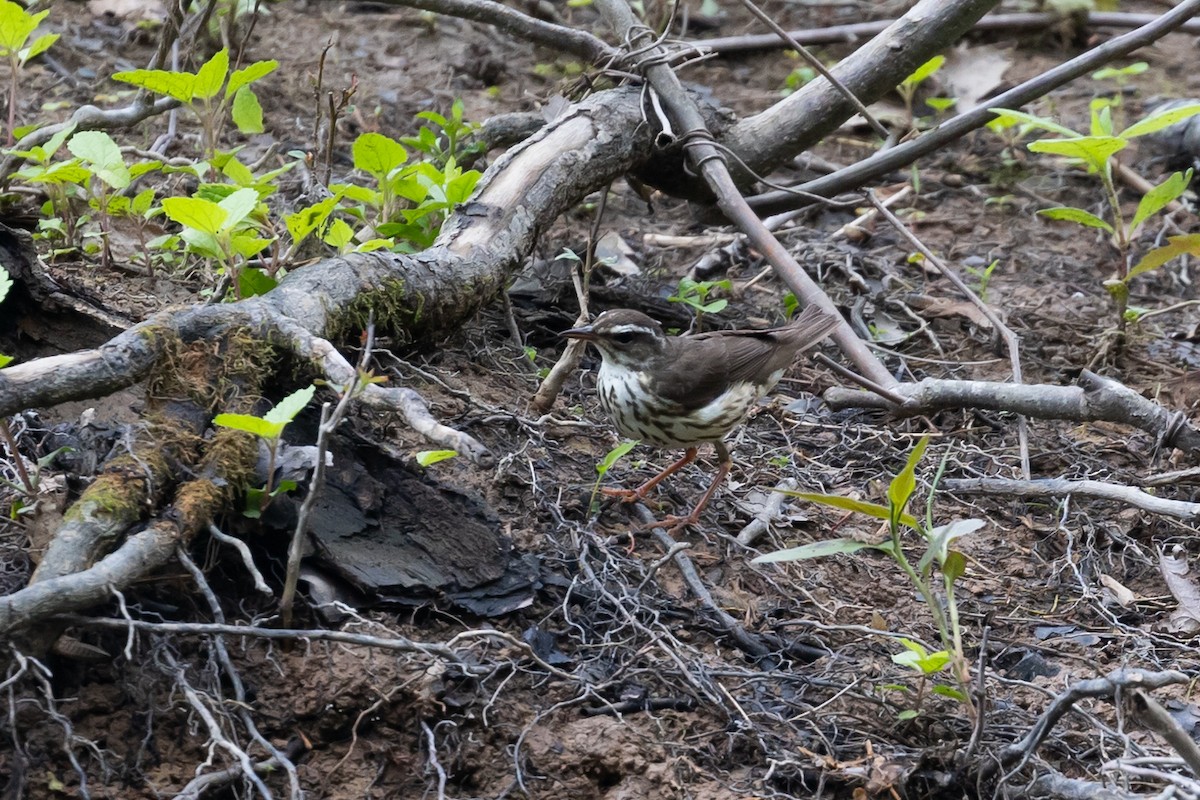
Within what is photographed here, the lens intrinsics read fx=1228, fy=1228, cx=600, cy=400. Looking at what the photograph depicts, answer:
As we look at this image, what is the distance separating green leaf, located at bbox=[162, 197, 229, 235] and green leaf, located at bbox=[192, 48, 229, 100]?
1.14 meters

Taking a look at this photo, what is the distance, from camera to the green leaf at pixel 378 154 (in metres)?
5.19

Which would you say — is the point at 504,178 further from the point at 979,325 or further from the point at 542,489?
the point at 979,325

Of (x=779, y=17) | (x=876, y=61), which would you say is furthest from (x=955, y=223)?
(x=779, y=17)

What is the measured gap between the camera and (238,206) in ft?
13.6

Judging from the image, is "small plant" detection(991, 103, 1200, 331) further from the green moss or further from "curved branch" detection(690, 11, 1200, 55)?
"curved branch" detection(690, 11, 1200, 55)

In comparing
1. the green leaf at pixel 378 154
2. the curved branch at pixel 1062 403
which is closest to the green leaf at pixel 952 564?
the curved branch at pixel 1062 403

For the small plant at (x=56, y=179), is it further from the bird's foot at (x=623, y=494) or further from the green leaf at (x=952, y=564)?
the green leaf at (x=952, y=564)

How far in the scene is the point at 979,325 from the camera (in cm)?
680

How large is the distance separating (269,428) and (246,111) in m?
2.87

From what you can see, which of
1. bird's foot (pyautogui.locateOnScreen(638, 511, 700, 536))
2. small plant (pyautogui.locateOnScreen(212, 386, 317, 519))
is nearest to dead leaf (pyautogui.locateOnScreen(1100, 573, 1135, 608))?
bird's foot (pyautogui.locateOnScreen(638, 511, 700, 536))

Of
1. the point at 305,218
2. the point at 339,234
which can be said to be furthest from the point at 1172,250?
the point at 305,218

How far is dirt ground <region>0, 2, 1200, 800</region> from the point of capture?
3.39 metres

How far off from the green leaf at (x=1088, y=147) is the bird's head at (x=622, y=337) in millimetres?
2016

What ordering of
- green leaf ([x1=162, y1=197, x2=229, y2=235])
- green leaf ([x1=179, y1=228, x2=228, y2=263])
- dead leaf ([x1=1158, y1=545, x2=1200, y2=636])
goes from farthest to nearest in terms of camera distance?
dead leaf ([x1=1158, y1=545, x2=1200, y2=636]) → green leaf ([x1=179, y1=228, x2=228, y2=263]) → green leaf ([x1=162, y1=197, x2=229, y2=235])
